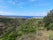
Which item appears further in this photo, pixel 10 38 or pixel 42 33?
pixel 10 38

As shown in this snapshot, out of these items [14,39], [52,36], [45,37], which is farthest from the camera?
[14,39]

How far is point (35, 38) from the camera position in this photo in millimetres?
14383

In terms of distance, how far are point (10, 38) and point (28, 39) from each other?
4016 mm

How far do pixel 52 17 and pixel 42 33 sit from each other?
4.92 m

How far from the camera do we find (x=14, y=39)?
56.3 feet

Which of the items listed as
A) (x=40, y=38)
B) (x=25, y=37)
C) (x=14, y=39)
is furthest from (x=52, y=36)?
(x=14, y=39)

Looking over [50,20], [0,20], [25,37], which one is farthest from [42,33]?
[0,20]

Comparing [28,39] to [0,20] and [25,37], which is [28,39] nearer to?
[25,37]

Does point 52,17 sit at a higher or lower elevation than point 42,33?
higher

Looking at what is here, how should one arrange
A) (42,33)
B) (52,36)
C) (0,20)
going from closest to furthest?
(52,36) → (42,33) → (0,20)

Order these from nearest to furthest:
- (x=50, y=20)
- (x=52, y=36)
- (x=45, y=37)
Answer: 1. (x=52, y=36)
2. (x=45, y=37)
3. (x=50, y=20)

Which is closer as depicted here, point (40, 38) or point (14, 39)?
point (40, 38)

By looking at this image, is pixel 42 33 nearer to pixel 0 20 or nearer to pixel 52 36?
pixel 52 36

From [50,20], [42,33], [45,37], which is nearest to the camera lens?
[45,37]
